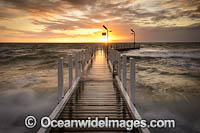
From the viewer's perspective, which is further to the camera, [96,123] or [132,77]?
[132,77]

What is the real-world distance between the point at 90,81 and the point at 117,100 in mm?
2527

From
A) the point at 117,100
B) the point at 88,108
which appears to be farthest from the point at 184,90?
the point at 88,108

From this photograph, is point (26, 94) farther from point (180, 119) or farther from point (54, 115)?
point (180, 119)

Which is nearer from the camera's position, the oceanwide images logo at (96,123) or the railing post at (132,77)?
the oceanwide images logo at (96,123)

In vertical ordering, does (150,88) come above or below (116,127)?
below

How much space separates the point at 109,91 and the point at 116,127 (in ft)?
7.74

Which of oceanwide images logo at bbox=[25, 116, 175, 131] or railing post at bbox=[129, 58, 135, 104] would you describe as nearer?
oceanwide images logo at bbox=[25, 116, 175, 131]

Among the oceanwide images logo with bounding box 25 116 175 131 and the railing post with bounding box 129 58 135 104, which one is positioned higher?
the railing post with bounding box 129 58 135 104

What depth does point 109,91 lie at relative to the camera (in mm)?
5660

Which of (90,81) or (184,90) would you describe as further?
(184,90)

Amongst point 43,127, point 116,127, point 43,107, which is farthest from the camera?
point 43,107

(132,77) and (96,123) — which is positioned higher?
(132,77)

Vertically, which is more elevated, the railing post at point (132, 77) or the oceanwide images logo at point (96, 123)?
the railing post at point (132, 77)

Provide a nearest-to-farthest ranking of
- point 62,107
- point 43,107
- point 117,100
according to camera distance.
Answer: point 62,107, point 117,100, point 43,107
